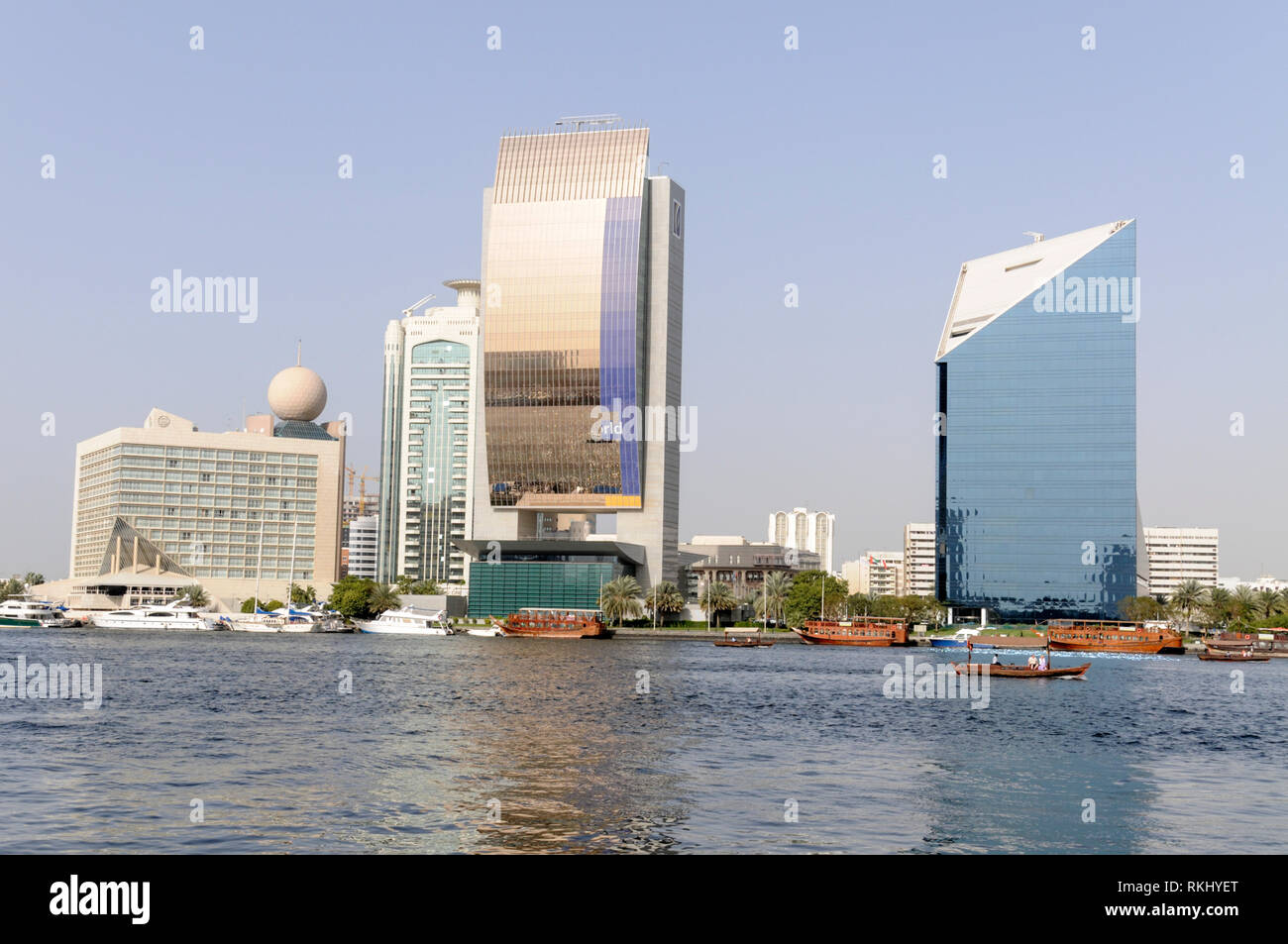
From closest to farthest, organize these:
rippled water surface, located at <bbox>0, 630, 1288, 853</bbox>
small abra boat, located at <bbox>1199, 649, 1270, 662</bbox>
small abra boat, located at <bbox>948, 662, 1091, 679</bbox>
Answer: rippled water surface, located at <bbox>0, 630, 1288, 853</bbox>
small abra boat, located at <bbox>948, 662, 1091, 679</bbox>
small abra boat, located at <bbox>1199, 649, 1270, 662</bbox>

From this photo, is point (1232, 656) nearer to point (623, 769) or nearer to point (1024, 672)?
point (1024, 672)

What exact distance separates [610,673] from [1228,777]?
7019 cm

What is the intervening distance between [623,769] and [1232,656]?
157 meters

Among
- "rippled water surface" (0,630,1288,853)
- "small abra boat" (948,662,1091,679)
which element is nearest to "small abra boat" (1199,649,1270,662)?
"small abra boat" (948,662,1091,679)

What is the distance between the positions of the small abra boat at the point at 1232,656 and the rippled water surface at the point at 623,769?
3422 inches

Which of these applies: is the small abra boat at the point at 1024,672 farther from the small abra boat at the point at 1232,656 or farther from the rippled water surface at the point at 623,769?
the small abra boat at the point at 1232,656

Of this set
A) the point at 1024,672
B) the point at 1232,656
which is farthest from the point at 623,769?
the point at 1232,656

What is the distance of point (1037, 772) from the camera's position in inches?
2039

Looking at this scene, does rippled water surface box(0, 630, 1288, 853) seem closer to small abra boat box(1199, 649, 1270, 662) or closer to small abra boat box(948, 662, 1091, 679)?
small abra boat box(948, 662, 1091, 679)

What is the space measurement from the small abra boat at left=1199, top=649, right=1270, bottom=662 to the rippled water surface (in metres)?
86.9

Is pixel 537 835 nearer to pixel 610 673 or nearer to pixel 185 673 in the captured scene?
pixel 185 673

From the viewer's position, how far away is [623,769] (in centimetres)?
4894

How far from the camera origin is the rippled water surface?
3503 centimetres
